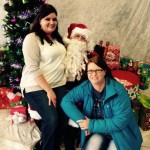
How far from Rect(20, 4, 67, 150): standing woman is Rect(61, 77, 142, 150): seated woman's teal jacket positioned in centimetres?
21

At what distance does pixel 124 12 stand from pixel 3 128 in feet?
6.47

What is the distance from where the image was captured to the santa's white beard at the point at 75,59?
2026 mm

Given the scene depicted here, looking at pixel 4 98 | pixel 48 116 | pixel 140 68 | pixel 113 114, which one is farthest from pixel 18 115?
pixel 140 68

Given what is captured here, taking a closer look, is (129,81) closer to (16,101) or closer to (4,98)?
(16,101)

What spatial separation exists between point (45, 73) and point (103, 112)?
59 centimetres

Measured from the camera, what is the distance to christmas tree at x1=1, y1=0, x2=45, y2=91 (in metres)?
2.33

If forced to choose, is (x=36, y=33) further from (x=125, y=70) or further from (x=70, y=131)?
(x=125, y=70)

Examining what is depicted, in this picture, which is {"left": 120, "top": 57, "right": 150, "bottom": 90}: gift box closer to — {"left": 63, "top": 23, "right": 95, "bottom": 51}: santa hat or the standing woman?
{"left": 63, "top": 23, "right": 95, "bottom": 51}: santa hat

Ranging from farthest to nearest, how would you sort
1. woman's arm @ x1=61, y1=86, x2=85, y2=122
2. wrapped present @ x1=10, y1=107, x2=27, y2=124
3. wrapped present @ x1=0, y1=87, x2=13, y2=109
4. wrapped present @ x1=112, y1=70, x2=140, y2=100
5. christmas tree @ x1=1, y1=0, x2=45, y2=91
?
wrapped present @ x1=0, y1=87, x2=13, y2=109
wrapped present @ x1=10, y1=107, x2=27, y2=124
christmas tree @ x1=1, y1=0, x2=45, y2=91
wrapped present @ x1=112, y1=70, x2=140, y2=100
woman's arm @ x1=61, y1=86, x2=85, y2=122

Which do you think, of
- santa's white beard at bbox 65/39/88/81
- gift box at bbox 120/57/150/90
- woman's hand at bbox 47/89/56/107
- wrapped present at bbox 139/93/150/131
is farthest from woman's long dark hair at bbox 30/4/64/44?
wrapped present at bbox 139/93/150/131

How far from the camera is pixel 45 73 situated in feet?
6.27

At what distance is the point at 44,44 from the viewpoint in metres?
1.88

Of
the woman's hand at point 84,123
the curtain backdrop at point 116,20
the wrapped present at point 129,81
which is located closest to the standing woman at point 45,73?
the woman's hand at point 84,123

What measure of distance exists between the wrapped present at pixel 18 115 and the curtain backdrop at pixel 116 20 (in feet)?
4.00
